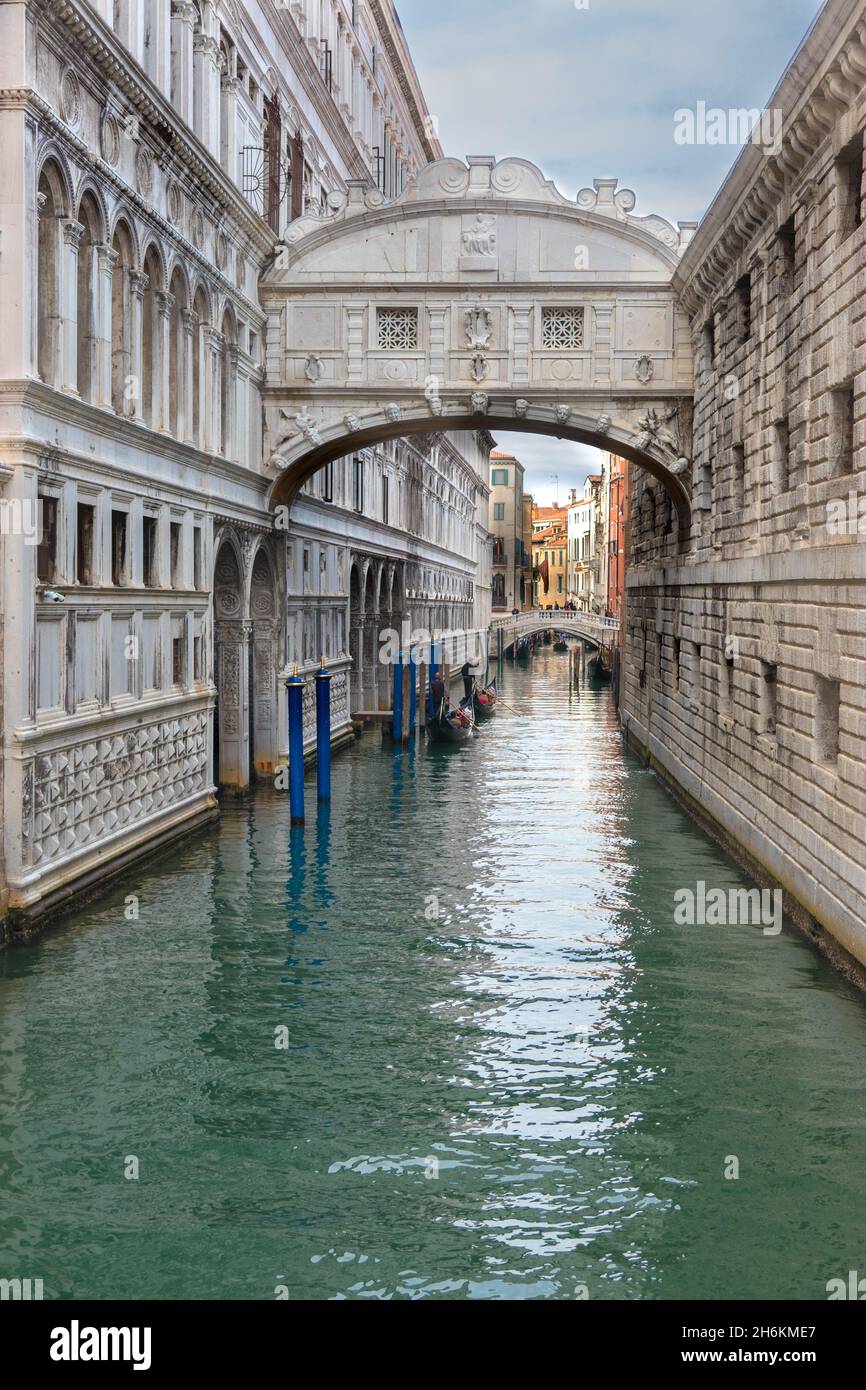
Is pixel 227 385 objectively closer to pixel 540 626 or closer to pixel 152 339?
pixel 152 339

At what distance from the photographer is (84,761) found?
42.1 ft

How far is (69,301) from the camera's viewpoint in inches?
487

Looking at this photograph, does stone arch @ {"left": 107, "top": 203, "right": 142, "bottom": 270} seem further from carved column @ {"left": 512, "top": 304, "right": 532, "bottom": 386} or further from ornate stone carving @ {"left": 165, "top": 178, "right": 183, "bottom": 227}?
carved column @ {"left": 512, "top": 304, "right": 532, "bottom": 386}

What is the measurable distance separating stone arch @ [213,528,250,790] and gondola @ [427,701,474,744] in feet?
32.8

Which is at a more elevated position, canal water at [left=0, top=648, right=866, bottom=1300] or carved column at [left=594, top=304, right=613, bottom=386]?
carved column at [left=594, top=304, right=613, bottom=386]

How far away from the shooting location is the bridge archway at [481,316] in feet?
66.0

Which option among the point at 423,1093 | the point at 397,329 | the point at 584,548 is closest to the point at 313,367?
the point at 397,329

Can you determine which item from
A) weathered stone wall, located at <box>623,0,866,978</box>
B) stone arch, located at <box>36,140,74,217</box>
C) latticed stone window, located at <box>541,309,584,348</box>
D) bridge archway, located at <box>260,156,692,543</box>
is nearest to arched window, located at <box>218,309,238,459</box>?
bridge archway, located at <box>260,156,692,543</box>

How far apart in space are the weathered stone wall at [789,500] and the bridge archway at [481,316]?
2.49 ft

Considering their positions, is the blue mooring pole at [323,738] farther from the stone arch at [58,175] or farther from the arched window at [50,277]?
the stone arch at [58,175]

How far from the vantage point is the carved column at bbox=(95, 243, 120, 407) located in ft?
43.6

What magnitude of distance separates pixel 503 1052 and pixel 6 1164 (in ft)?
10.8
